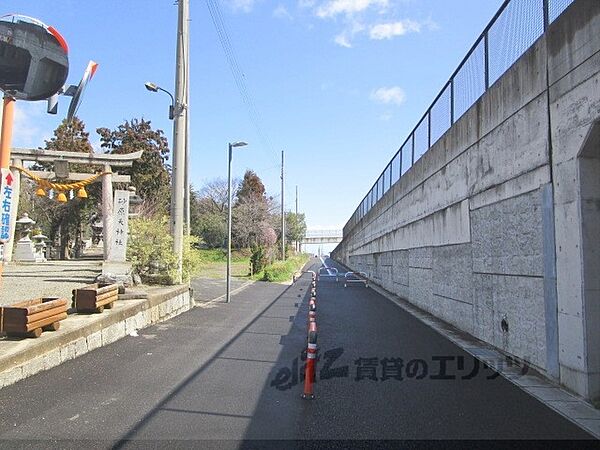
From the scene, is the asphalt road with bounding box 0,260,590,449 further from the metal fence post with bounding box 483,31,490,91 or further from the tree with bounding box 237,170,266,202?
the tree with bounding box 237,170,266,202

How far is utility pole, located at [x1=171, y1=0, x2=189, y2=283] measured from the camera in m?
16.5

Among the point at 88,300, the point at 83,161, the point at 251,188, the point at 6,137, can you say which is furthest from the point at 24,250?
the point at 251,188

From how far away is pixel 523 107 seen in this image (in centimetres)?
754

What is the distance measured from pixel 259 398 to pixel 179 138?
12.7 meters

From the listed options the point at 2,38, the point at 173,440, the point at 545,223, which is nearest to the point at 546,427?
the point at 545,223

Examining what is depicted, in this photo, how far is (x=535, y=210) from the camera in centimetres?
707

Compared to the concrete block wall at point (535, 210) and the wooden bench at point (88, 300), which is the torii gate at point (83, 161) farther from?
the concrete block wall at point (535, 210)

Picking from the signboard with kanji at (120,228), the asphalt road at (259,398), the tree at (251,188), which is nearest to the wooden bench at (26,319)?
the asphalt road at (259,398)

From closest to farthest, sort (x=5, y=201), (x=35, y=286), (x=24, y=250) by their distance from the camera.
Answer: (x=5, y=201) → (x=35, y=286) → (x=24, y=250)

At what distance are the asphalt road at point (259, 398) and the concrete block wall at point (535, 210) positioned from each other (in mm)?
842

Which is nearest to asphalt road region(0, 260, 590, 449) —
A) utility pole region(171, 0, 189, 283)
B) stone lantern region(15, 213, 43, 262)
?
utility pole region(171, 0, 189, 283)

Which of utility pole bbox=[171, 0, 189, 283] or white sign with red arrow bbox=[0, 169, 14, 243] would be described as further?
utility pole bbox=[171, 0, 189, 283]

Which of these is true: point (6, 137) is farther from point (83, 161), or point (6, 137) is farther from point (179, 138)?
point (83, 161)

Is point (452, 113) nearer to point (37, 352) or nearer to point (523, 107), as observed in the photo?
point (523, 107)
